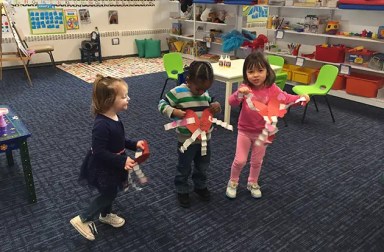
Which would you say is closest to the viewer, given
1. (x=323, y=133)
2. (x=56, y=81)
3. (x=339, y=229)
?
(x=339, y=229)

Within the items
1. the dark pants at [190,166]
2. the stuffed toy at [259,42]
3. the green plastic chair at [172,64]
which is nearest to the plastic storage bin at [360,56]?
the stuffed toy at [259,42]

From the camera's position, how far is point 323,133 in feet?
12.2

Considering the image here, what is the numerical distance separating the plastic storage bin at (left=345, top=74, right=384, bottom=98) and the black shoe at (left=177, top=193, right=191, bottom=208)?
3.52 m

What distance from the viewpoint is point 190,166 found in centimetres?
231

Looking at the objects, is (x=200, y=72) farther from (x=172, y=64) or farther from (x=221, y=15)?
(x=221, y=15)

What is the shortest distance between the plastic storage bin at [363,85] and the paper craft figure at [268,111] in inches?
121

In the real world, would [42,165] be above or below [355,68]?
below

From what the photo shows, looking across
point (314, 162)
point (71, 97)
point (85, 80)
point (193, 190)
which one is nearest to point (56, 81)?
point (85, 80)

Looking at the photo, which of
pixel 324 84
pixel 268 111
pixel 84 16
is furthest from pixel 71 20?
pixel 268 111

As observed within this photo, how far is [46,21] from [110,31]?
1350 millimetres

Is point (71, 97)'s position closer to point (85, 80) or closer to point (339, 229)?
point (85, 80)

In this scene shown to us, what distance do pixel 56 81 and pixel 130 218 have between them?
4.20m

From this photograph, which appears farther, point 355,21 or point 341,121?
point 355,21

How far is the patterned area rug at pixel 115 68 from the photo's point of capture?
619cm
